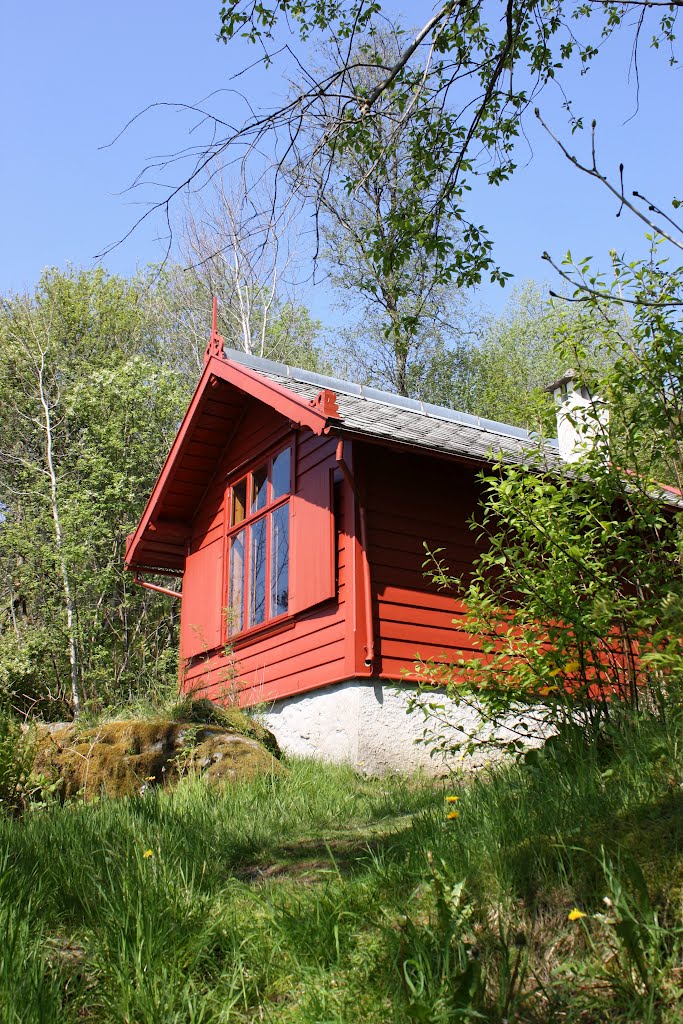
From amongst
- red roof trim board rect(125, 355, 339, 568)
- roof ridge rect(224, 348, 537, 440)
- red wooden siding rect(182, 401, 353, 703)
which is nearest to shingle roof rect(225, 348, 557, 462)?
roof ridge rect(224, 348, 537, 440)

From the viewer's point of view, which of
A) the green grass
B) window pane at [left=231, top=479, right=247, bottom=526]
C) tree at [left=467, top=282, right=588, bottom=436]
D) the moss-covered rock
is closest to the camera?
the green grass

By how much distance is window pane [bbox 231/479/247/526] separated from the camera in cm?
1158

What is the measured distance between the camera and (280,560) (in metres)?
10.2

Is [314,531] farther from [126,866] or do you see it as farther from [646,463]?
[126,866]

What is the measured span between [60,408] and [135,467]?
285 cm

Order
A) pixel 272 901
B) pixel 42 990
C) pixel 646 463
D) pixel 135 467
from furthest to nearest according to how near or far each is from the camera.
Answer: pixel 135 467 < pixel 646 463 < pixel 272 901 < pixel 42 990

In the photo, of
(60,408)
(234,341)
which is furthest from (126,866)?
(234,341)

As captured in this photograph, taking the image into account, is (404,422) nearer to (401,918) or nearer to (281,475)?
(281,475)

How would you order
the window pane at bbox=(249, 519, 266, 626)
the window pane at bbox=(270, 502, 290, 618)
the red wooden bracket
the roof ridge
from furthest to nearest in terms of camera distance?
the roof ridge → the window pane at bbox=(249, 519, 266, 626) → the window pane at bbox=(270, 502, 290, 618) → the red wooden bracket

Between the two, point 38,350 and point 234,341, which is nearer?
point 38,350

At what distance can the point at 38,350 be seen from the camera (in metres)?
21.6

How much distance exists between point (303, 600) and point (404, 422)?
219cm

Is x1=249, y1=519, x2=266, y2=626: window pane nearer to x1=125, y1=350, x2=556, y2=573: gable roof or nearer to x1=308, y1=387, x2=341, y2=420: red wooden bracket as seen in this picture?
x1=125, y1=350, x2=556, y2=573: gable roof

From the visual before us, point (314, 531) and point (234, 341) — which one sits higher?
point (234, 341)
